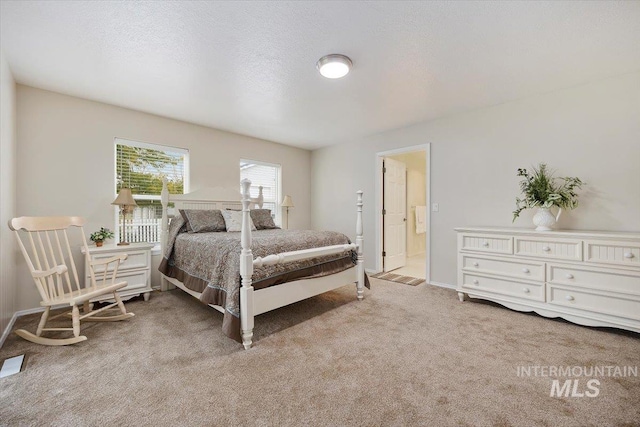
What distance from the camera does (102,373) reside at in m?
1.78

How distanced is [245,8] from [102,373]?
2629 mm

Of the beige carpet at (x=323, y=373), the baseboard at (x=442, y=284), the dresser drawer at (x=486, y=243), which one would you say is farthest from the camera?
the baseboard at (x=442, y=284)

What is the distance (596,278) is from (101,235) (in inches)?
202

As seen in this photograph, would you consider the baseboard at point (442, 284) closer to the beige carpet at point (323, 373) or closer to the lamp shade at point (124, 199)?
the beige carpet at point (323, 373)

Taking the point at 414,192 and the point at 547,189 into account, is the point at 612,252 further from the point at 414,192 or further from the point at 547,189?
the point at 414,192

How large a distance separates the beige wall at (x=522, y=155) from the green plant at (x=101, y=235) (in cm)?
378

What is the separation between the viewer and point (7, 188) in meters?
2.40

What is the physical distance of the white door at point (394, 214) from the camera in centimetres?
473

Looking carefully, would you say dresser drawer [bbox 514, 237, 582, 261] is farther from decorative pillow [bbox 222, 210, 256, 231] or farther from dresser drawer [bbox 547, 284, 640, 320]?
decorative pillow [bbox 222, 210, 256, 231]

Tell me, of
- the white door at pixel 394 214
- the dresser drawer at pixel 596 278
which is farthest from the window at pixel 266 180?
the dresser drawer at pixel 596 278

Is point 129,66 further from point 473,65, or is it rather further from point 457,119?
point 457,119

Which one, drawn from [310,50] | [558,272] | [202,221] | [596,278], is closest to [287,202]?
[202,221]

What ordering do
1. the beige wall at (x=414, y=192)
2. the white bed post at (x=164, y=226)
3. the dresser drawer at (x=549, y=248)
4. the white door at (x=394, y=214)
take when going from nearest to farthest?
the dresser drawer at (x=549, y=248) < the white bed post at (x=164, y=226) < the white door at (x=394, y=214) < the beige wall at (x=414, y=192)

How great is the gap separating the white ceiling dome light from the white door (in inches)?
97.5
